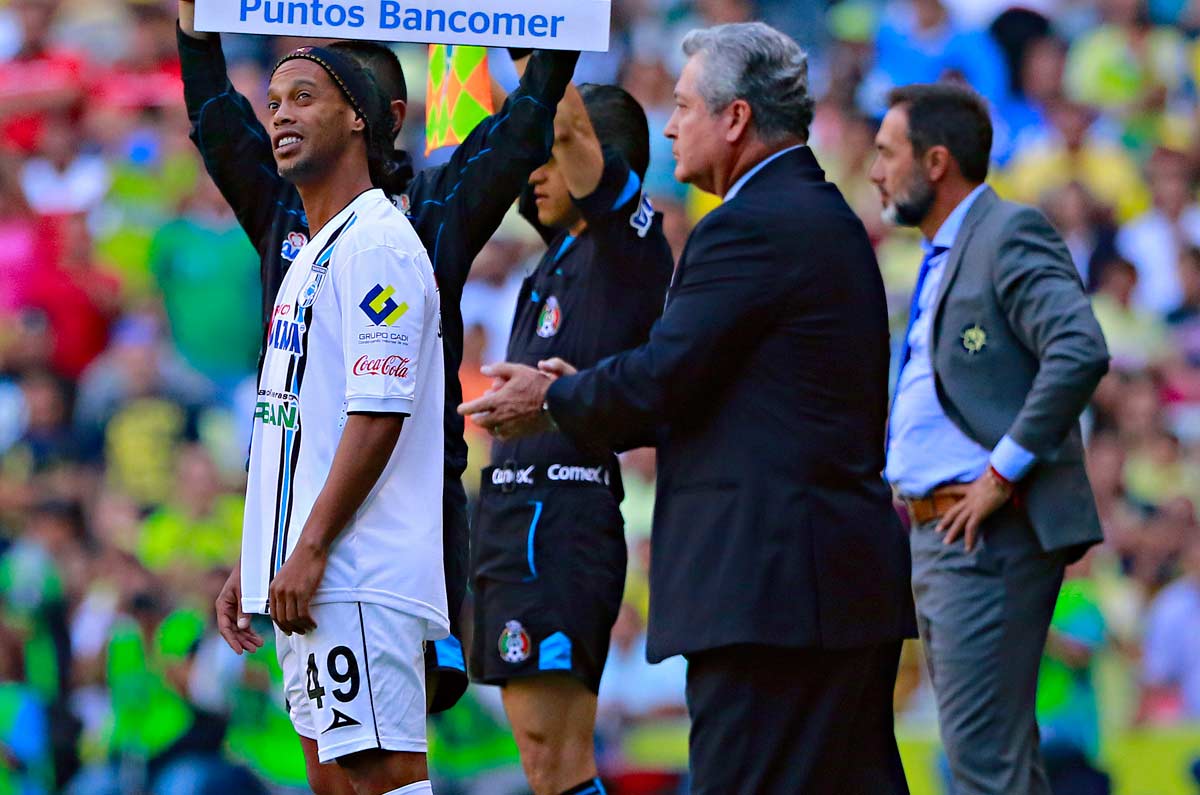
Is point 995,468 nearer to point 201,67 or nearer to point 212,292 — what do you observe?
point 201,67

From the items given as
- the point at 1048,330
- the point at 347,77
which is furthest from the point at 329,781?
the point at 1048,330

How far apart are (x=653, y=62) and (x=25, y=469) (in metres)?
4.67

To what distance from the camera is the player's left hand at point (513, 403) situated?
4.39m

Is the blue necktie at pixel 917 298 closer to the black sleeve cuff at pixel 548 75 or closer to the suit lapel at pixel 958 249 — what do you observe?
the suit lapel at pixel 958 249

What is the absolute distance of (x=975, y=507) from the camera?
5523 millimetres

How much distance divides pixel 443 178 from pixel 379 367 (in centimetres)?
87

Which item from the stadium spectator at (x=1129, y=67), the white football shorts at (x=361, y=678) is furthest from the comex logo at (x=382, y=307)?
the stadium spectator at (x=1129, y=67)

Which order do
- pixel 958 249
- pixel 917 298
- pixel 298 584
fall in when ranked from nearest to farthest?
pixel 298 584 < pixel 958 249 < pixel 917 298

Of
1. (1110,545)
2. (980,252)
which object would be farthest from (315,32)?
(1110,545)

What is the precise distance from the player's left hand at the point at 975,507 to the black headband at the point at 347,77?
2.18 metres

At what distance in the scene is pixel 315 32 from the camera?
4.43 meters

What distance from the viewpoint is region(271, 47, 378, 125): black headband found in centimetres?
433

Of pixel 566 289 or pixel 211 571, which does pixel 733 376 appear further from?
pixel 211 571

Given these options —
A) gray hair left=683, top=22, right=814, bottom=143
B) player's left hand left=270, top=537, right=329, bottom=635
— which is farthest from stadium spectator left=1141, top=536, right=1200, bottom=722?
player's left hand left=270, top=537, right=329, bottom=635
